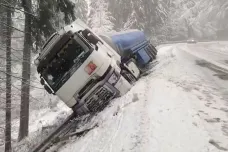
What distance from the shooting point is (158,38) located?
194 ft

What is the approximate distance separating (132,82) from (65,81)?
10.7 feet

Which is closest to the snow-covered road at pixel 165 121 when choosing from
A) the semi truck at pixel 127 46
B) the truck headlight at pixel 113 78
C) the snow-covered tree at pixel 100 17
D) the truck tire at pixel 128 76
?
the truck headlight at pixel 113 78

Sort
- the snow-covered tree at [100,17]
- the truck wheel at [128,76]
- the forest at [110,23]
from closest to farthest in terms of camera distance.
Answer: the truck wheel at [128,76]
the forest at [110,23]
the snow-covered tree at [100,17]

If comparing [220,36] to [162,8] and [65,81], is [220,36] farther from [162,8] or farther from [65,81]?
[65,81]

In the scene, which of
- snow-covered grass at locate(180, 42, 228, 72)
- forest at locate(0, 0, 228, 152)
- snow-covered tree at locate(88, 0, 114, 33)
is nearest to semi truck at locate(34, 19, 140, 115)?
forest at locate(0, 0, 228, 152)

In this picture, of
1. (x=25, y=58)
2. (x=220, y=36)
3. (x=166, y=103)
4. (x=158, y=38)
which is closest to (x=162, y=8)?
(x=158, y=38)

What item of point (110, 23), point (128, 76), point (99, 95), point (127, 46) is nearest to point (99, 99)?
point (99, 95)

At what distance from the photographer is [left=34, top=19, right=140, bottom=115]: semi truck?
949 cm

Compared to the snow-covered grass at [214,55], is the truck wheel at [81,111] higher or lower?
higher

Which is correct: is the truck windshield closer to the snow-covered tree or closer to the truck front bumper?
the truck front bumper

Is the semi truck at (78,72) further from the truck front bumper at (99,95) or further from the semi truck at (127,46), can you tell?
the semi truck at (127,46)

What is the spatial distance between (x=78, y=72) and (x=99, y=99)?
3.59 feet

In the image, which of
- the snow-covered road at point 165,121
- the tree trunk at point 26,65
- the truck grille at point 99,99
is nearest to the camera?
the snow-covered road at point 165,121

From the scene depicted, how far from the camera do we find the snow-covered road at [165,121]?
18.4 feet
